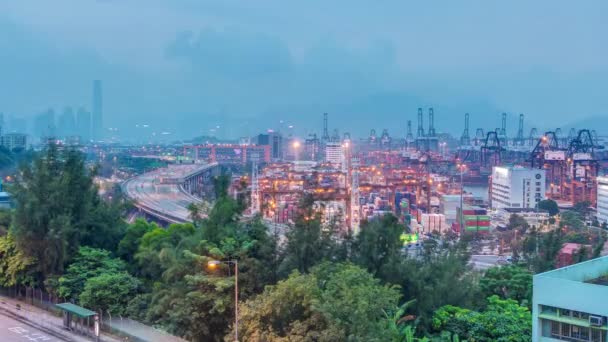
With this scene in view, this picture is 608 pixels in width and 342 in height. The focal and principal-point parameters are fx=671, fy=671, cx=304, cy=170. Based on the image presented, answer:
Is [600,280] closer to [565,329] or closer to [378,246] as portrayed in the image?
[565,329]

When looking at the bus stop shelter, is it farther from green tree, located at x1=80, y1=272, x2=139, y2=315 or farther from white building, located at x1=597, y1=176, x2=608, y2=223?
white building, located at x1=597, y1=176, x2=608, y2=223

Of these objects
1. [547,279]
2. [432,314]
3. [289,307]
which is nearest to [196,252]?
[289,307]

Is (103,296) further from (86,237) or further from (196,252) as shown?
(86,237)

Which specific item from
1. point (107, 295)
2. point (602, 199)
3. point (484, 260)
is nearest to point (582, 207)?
point (602, 199)

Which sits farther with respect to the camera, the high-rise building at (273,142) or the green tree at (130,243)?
the high-rise building at (273,142)

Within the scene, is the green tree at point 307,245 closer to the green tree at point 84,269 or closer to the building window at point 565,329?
the building window at point 565,329

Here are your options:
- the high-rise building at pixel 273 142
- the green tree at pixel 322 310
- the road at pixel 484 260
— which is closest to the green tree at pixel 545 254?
the road at pixel 484 260
